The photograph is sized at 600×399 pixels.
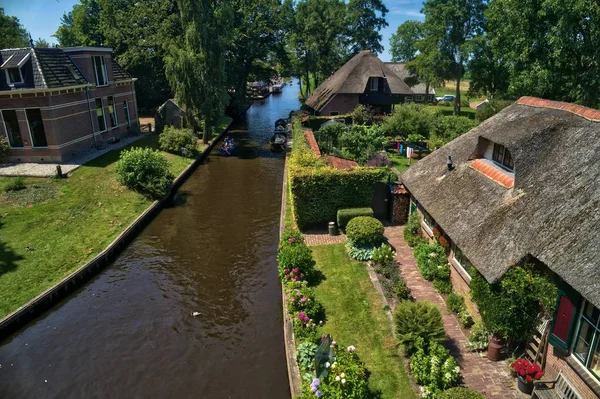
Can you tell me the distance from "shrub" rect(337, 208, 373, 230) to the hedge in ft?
1.74

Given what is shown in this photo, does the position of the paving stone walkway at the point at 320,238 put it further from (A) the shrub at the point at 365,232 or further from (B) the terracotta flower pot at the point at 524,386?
(B) the terracotta flower pot at the point at 524,386

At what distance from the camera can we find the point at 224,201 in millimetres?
26453

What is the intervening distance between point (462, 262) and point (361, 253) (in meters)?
4.53

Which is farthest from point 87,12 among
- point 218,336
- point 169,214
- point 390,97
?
point 218,336

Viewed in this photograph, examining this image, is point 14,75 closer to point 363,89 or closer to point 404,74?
point 363,89

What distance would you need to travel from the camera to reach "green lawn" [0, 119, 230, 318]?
53.7 feet

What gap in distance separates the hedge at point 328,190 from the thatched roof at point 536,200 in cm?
378

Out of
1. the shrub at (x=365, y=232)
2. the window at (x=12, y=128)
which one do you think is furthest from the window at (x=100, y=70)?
the shrub at (x=365, y=232)

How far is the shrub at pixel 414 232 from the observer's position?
60.3 ft

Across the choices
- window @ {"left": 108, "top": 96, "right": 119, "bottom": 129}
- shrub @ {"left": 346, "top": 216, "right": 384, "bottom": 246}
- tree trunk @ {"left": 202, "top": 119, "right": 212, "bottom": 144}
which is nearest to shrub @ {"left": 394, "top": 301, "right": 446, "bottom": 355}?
shrub @ {"left": 346, "top": 216, "right": 384, "bottom": 246}

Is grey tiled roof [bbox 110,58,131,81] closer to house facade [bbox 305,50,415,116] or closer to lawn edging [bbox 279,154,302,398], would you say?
house facade [bbox 305,50,415,116]

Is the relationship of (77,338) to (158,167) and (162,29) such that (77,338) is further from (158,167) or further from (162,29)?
(162,29)

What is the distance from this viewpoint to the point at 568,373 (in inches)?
384

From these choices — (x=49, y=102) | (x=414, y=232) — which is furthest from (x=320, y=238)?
(x=49, y=102)
